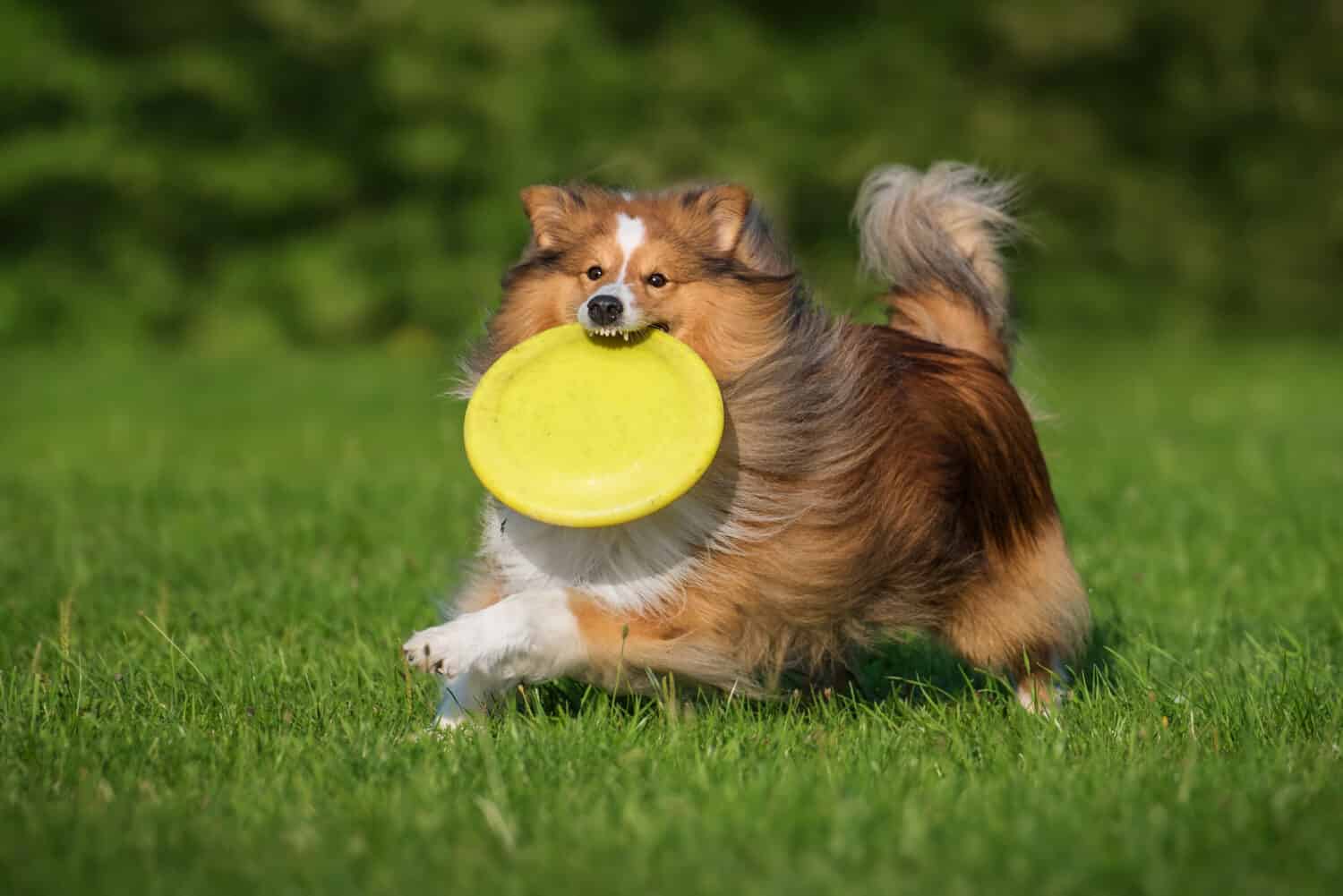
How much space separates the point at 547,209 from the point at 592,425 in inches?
21.1

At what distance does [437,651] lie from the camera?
395 cm

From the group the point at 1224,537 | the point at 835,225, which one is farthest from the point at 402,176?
the point at 1224,537

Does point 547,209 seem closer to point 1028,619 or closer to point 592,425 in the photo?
point 592,425

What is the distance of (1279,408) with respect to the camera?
1369cm

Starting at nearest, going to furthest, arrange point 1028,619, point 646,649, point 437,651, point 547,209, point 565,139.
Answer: point 437,651 → point 646,649 → point 547,209 → point 1028,619 → point 565,139

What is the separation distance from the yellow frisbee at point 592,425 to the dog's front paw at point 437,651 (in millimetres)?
350

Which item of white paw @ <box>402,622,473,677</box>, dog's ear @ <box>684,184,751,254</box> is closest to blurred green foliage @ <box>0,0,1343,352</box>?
dog's ear @ <box>684,184,751,254</box>

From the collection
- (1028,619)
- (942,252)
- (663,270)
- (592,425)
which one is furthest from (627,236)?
(1028,619)

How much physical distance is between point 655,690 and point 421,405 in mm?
9875

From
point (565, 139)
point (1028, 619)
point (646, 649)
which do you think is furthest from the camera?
point (565, 139)

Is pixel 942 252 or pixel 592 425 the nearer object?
pixel 592 425

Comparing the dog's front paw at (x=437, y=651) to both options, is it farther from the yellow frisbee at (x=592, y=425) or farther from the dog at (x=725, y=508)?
the yellow frisbee at (x=592, y=425)

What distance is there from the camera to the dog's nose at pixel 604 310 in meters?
3.98

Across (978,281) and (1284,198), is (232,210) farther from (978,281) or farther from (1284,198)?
(978,281)
